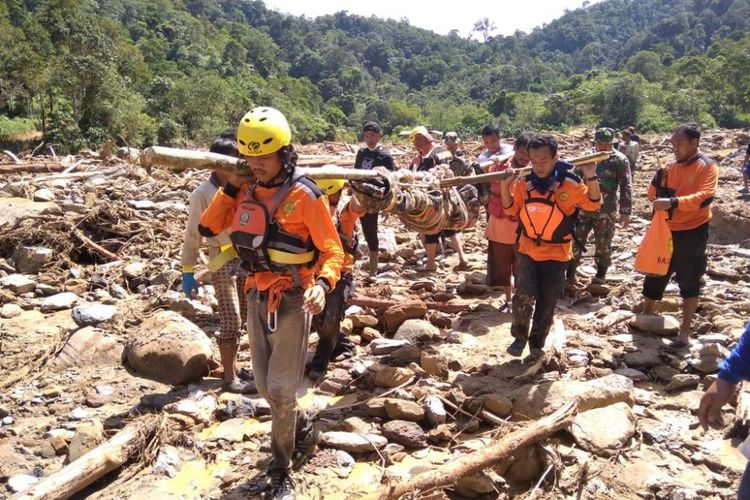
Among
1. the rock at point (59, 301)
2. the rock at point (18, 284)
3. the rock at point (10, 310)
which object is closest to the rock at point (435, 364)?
the rock at point (59, 301)

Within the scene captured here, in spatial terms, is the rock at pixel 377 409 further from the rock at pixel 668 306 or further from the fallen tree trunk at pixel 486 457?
the rock at pixel 668 306

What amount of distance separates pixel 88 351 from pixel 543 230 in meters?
3.99

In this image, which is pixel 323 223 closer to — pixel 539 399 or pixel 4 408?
pixel 539 399

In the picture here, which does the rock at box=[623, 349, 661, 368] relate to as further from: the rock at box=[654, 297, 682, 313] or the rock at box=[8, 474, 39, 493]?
the rock at box=[8, 474, 39, 493]

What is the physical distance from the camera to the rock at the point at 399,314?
5883 millimetres

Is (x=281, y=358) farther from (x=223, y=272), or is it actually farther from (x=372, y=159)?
(x=372, y=159)

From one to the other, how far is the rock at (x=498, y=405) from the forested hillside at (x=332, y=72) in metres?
22.8

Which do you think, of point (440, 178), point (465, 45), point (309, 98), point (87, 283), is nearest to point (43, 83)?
point (87, 283)

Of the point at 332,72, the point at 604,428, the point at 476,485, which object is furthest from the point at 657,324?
the point at 332,72

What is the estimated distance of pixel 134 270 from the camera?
279 inches

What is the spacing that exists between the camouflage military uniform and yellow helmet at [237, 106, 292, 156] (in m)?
4.48

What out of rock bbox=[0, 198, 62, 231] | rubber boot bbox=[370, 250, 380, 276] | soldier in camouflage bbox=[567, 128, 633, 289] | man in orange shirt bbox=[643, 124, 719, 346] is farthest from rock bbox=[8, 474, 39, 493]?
soldier in camouflage bbox=[567, 128, 633, 289]

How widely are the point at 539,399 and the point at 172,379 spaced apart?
289cm

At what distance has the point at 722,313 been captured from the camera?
6.05 m
